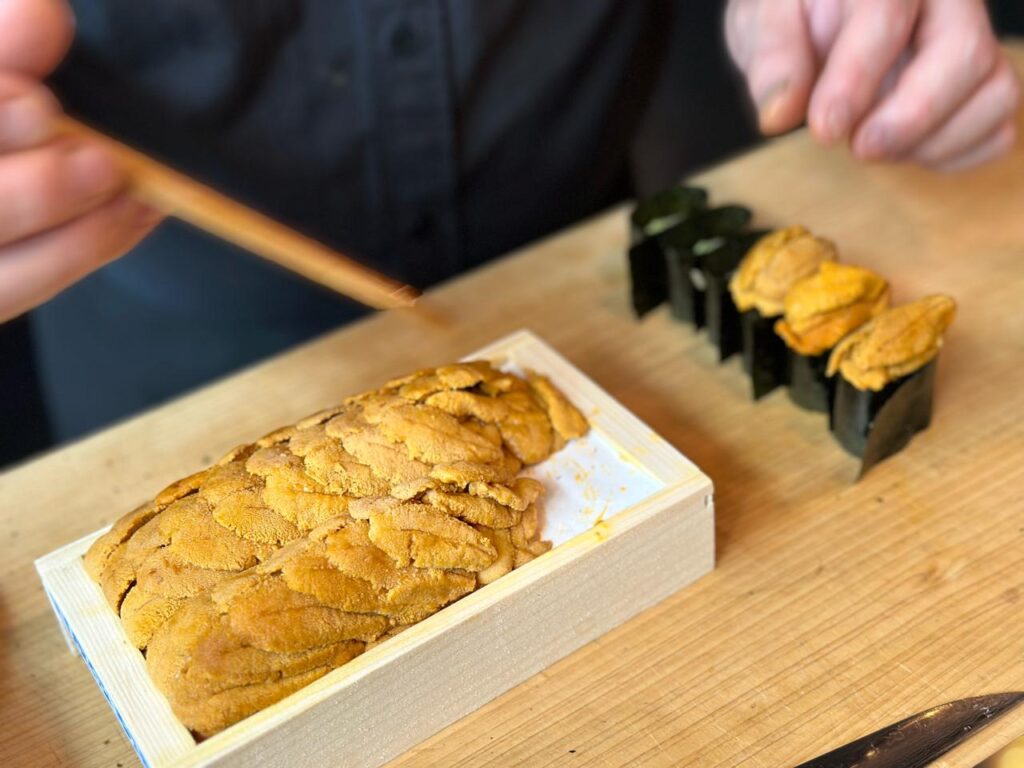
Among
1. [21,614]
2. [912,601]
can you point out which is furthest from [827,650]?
[21,614]

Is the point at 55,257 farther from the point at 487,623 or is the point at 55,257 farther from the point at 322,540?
the point at 487,623

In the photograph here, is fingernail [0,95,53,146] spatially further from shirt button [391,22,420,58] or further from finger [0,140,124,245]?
shirt button [391,22,420,58]

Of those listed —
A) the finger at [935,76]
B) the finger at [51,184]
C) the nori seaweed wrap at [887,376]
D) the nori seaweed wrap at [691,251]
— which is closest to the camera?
the finger at [51,184]

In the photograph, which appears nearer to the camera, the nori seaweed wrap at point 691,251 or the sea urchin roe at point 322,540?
the sea urchin roe at point 322,540

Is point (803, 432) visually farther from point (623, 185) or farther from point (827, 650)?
point (623, 185)

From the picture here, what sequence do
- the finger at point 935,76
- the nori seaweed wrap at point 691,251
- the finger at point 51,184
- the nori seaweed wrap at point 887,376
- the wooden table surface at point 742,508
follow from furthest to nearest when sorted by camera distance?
the nori seaweed wrap at point 691,251
the finger at point 935,76
the nori seaweed wrap at point 887,376
the wooden table surface at point 742,508
the finger at point 51,184

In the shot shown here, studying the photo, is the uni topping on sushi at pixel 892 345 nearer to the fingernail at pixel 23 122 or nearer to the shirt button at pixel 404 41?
the shirt button at pixel 404 41

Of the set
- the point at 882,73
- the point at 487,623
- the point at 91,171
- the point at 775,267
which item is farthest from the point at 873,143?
the point at 91,171

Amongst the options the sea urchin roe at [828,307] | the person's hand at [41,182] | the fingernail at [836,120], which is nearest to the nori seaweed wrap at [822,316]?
the sea urchin roe at [828,307]
